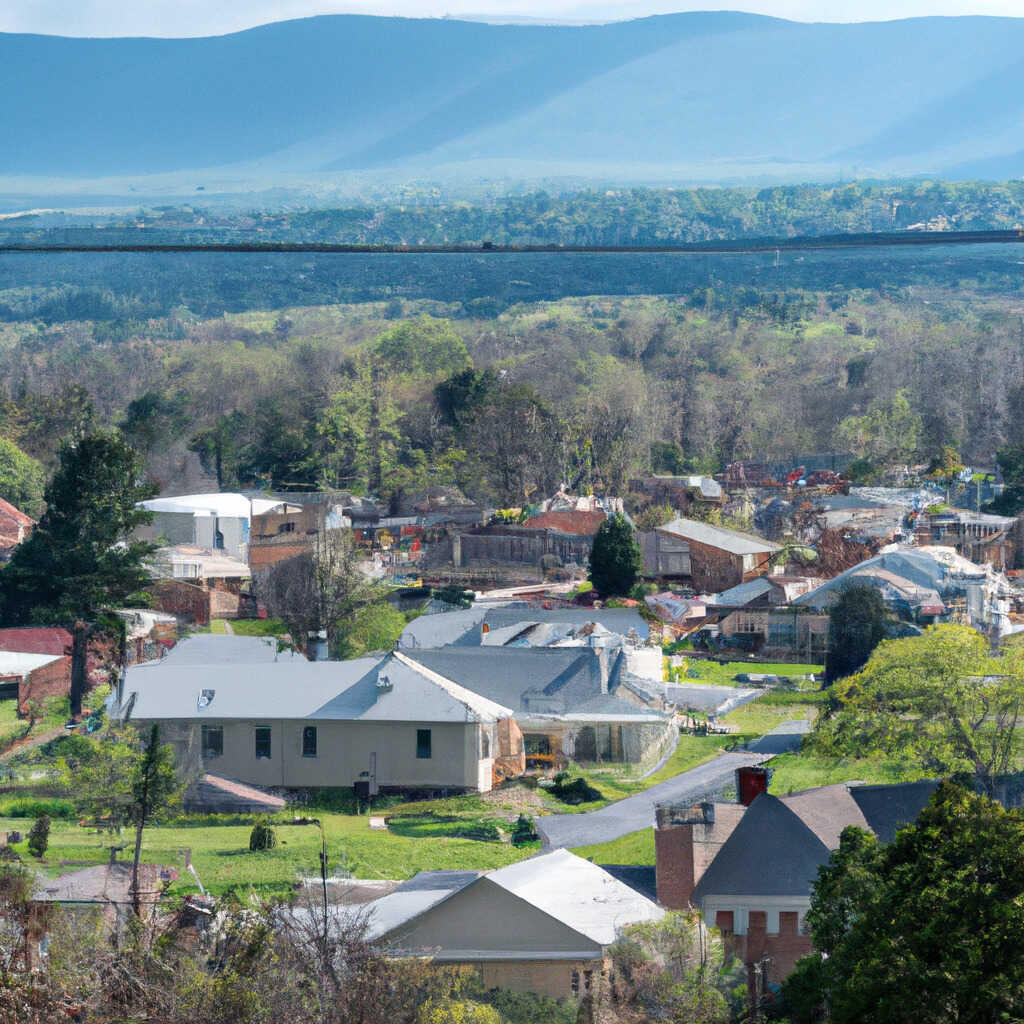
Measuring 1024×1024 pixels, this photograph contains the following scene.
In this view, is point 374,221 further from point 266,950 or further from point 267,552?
point 266,950

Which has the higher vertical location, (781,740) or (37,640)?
(781,740)

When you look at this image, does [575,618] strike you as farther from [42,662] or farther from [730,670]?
[42,662]

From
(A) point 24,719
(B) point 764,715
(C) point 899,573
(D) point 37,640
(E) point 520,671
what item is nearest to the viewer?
(B) point 764,715

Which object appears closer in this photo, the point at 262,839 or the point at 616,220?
the point at 262,839

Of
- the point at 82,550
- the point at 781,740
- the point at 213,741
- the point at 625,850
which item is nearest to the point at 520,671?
the point at 781,740

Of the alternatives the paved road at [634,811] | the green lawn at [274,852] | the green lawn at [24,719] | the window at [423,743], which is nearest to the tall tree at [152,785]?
the green lawn at [274,852]

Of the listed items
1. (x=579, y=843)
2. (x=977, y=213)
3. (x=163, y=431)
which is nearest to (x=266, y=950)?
(x=579, y=843)
